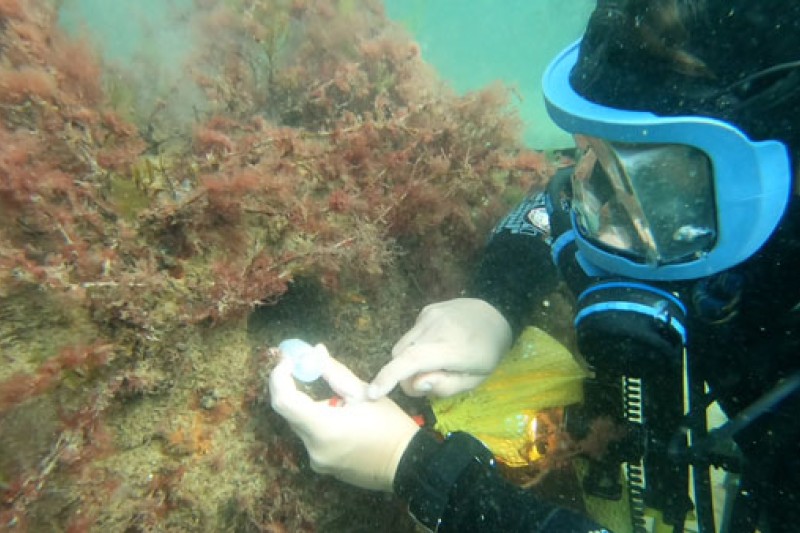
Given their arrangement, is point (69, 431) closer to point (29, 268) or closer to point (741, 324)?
point (29, 268)

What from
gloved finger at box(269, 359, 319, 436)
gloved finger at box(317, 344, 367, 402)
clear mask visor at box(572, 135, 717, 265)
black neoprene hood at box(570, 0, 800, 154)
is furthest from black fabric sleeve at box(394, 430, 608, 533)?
black neoprene hood at box(570, 0, 800, 154)

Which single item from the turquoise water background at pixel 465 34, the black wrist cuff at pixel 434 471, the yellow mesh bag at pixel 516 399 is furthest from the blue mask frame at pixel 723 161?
the black wrist cuff at pixel 434 471

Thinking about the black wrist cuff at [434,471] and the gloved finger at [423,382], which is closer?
the black wrist cuff at [434,471]

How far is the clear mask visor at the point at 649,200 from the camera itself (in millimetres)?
1513

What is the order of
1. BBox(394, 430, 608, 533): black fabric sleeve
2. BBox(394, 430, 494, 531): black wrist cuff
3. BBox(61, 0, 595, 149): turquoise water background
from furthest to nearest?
BBox(61, 0, 595, 149): turquoise water background < BBox(394, 430, 494, 531): black wrist cuff < BBox(394, 430, 608, 533): black fabric sleeve

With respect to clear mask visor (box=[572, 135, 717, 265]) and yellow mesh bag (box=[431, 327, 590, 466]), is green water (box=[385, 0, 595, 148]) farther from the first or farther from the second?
clear mask visor (box=[572, 135, 717, 265])

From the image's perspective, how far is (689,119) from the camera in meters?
1.39

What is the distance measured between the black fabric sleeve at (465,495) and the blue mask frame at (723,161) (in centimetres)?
103

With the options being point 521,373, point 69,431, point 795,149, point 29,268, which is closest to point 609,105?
point 795,149

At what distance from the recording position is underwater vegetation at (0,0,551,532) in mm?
1810

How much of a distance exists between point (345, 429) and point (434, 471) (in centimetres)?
41

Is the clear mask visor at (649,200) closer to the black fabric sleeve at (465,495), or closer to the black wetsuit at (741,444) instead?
the black wetsuit at (741,444)

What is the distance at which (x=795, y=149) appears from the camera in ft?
4.43

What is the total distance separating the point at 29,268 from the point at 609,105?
2.26 m
